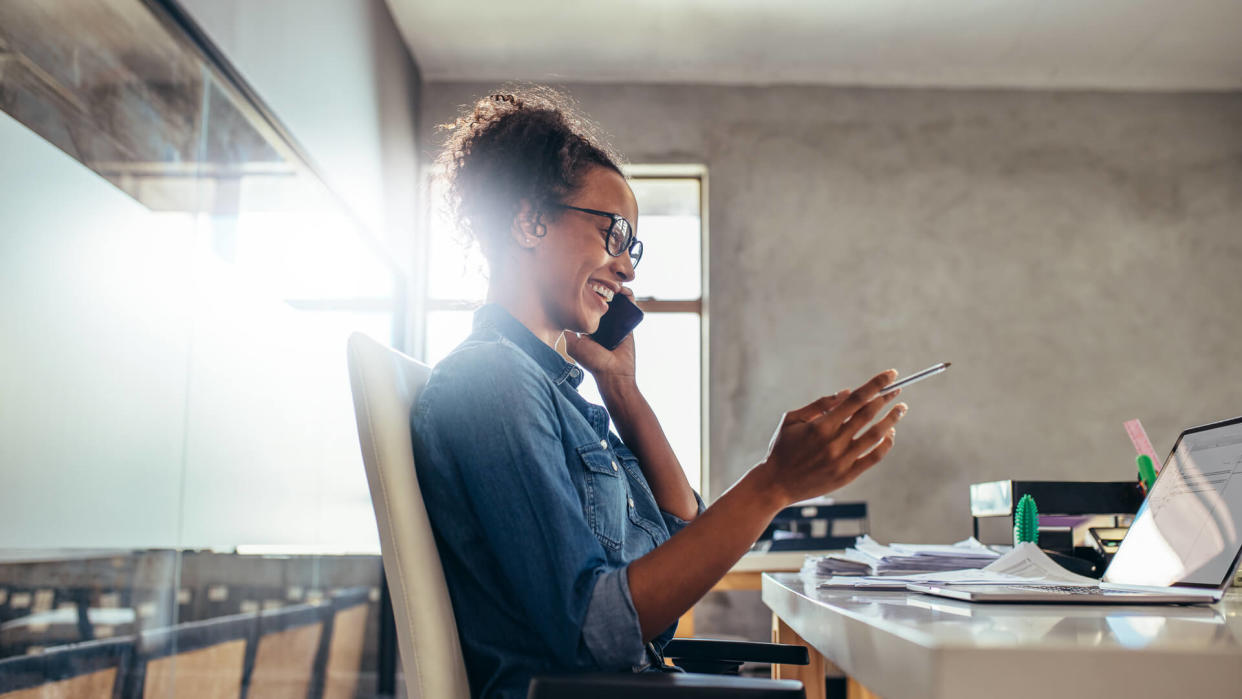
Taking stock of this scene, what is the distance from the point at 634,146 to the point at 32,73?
311cm

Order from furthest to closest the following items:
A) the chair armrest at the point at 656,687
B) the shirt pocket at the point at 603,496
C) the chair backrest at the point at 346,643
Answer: the chair backrest at the point at 346,643
the shirt pocket at the point at 603,496
the chair armrest at the point at 656,687

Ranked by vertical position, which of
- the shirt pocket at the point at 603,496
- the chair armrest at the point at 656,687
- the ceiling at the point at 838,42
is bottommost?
the chair armrest at the point at 656,687

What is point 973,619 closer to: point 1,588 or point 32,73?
point 1,588

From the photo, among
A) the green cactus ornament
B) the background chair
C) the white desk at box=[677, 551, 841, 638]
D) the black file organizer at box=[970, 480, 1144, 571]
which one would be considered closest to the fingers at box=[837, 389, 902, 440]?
the background chair

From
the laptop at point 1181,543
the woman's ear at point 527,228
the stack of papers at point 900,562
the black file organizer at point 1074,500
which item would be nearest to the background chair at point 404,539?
the woman's ear at point 527,228

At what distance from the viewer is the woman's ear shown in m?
1.18

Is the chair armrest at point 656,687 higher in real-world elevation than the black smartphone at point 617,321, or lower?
lower

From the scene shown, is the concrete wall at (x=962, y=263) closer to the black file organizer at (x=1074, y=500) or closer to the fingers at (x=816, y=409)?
the black file organizer at (x=1074, y=500)

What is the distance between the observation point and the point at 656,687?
686mm

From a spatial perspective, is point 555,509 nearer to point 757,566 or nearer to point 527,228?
point 527,228

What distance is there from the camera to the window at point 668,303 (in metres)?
4.10

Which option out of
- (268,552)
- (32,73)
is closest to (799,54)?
(268,552)

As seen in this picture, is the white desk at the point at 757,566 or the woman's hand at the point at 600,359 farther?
the white desk at the point at 757,566

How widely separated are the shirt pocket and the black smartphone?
458mm
